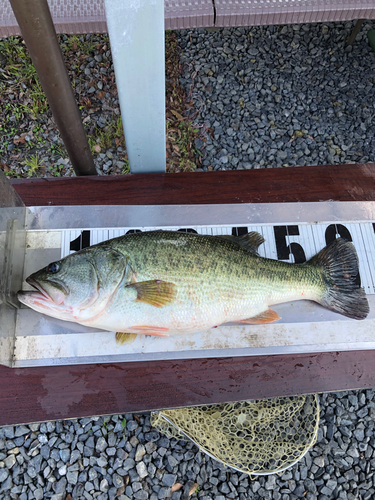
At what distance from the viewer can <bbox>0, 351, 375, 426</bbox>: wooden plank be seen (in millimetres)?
1997

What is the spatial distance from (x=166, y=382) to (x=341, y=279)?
1211 millimetres

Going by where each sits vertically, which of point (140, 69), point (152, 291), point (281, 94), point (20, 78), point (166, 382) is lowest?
point (166, 382)

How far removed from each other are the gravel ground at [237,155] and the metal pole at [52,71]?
1.14 meters

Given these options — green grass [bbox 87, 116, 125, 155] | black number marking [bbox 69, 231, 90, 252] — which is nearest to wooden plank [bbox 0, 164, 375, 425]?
black number marking [bbox 69, 231, 90, 252]

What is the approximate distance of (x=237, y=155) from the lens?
3660 millimetres

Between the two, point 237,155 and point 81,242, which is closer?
point 81,242

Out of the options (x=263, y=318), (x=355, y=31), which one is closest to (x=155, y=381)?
(x=263, y=318)

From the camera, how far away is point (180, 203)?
2416mm

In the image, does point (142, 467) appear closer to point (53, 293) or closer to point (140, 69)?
point (53, 293)

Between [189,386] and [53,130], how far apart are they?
2.98 meters

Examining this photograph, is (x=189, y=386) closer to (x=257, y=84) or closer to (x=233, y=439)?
(x=233, y=439)

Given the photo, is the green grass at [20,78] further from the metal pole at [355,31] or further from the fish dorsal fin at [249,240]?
the metal pole at [355,31]

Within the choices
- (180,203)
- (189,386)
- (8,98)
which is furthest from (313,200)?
(8,98)

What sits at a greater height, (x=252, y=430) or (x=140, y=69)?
(x=140, y=69)
